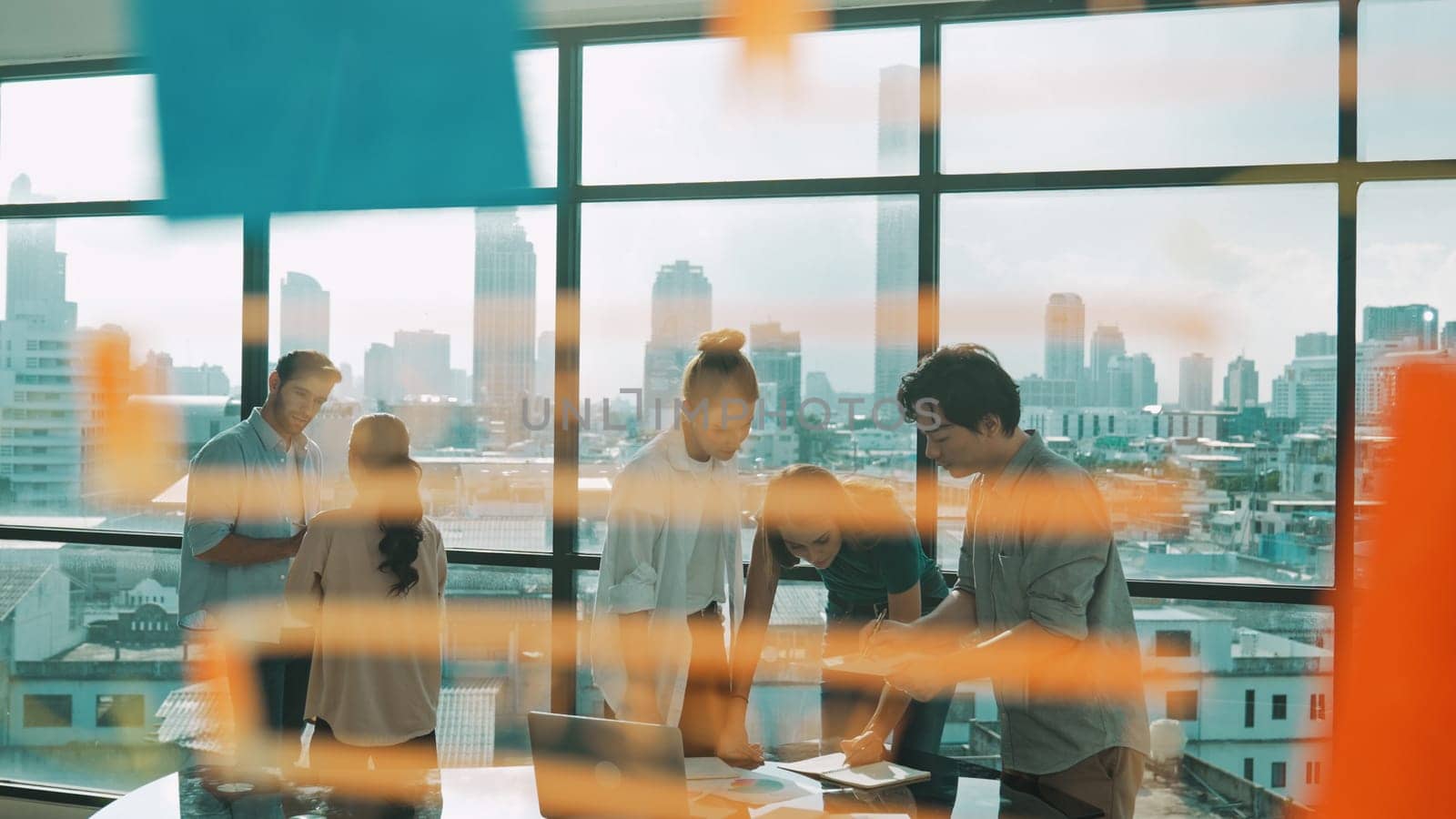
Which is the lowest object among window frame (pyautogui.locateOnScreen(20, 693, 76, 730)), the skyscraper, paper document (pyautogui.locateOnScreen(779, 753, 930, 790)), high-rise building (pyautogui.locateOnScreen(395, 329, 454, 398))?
window frame (pyautogui.locateOnScreen(20, 693, 76, 730))

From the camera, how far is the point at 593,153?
3770mm

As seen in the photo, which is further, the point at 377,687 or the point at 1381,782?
the point at 1381,782

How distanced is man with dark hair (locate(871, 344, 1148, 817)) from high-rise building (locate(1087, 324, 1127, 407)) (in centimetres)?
129

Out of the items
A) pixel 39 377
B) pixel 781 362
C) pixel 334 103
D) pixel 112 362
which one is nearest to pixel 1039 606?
pixel 781 362

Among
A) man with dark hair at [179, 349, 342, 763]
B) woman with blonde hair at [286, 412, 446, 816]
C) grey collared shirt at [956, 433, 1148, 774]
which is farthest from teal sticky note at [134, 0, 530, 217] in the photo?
grey collared shirt at [956, 433, 1148, 774]

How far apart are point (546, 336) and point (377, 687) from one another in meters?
1.53

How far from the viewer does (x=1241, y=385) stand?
11.0 ft

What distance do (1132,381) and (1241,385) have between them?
12.9 inches

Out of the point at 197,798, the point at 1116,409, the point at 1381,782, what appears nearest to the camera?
the point at 197,798

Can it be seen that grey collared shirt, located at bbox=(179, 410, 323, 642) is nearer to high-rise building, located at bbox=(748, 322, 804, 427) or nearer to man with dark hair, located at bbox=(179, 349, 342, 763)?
man with dark hair, located at bbox=(179, 349, 342, 763)

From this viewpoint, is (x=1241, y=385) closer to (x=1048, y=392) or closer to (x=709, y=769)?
(x=1048, y=392)

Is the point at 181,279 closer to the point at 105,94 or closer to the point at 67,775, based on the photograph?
the point at 105,94

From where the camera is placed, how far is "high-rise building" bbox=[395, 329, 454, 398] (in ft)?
13.0

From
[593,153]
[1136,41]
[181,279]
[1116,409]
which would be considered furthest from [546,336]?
[1136,41]
